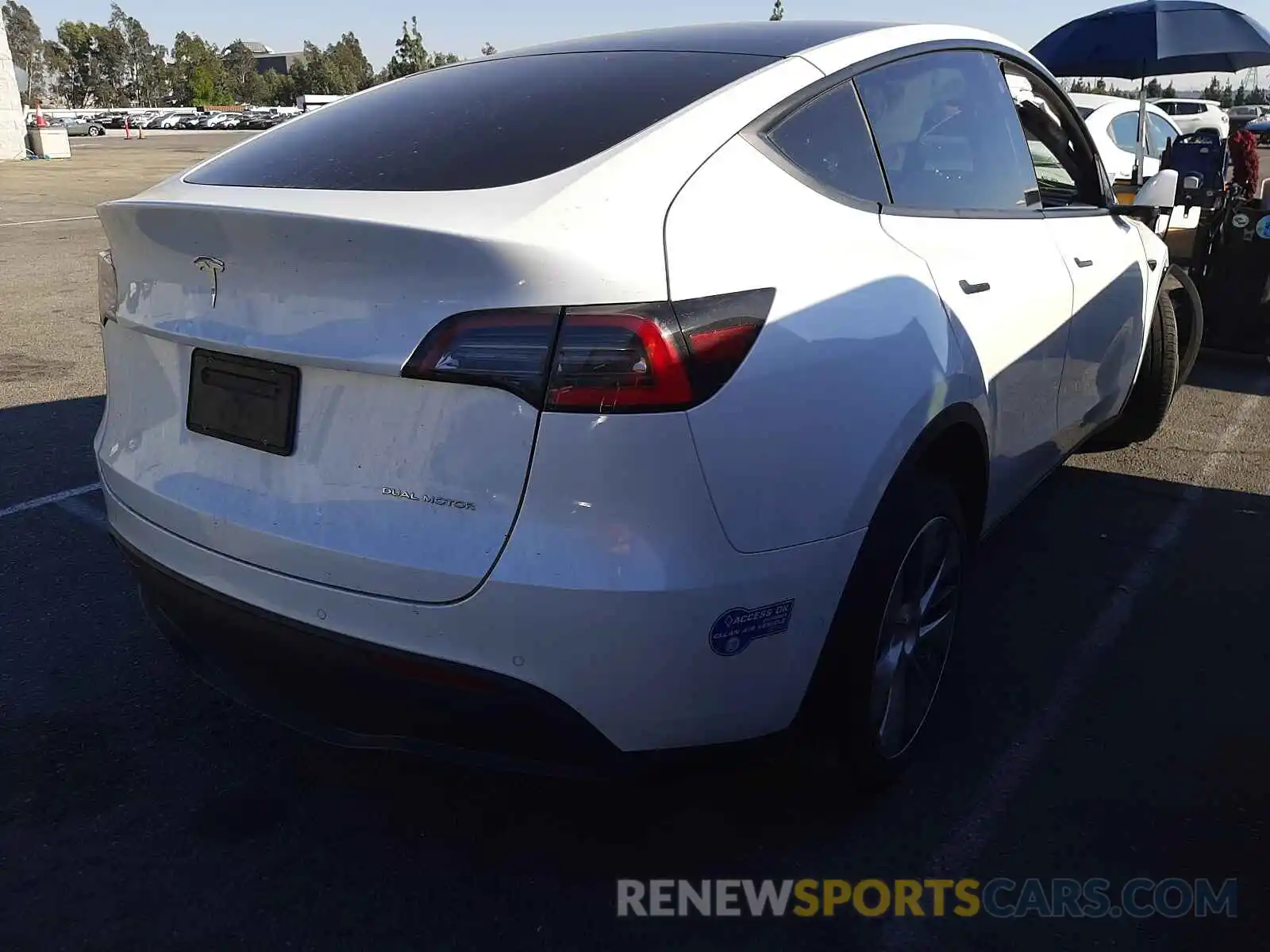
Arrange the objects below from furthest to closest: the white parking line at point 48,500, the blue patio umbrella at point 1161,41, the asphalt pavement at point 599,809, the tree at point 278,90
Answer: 1. the tree at point 278,90
2. the blue patio umbrella at point 1161,41
3. the white parking line at point 48,500
4. the asphalt pavement at point 599,809

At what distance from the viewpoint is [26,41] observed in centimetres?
11781

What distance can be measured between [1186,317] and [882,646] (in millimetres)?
4355

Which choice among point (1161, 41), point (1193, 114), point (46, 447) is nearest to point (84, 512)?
point (46, 447)

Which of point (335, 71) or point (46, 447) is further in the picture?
point (335, 71)

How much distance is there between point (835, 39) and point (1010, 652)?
192 centimetres

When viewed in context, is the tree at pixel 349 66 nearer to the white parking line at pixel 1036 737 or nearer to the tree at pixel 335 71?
the tree at pixel 335 71

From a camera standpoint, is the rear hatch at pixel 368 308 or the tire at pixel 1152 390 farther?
the tire at pixel 1152 390

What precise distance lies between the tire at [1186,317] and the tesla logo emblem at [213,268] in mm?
5020

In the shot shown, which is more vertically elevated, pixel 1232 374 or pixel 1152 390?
pixel 1152 390

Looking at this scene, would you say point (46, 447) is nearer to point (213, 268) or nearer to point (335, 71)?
point (213, 268)

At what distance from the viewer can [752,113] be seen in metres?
2.31

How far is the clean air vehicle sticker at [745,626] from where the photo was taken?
1.99 m

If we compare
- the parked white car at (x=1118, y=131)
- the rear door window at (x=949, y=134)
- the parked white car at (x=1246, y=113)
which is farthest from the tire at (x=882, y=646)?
the parked white car at (x=1246, y=113)

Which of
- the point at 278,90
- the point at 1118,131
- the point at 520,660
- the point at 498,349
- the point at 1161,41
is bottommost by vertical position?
the point at 520,660
